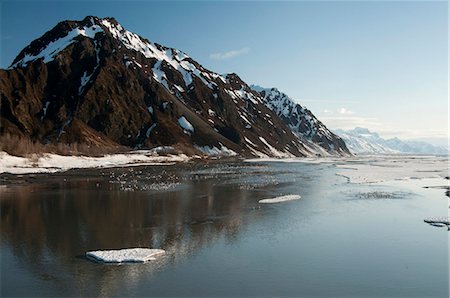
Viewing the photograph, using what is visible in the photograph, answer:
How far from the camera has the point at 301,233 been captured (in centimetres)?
2341

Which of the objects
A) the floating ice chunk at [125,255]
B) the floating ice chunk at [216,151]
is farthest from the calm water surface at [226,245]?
the floating ice chunk at [216,151]

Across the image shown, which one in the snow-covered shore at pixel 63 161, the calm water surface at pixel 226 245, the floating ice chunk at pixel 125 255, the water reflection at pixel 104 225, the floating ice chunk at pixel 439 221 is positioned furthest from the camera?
the snow-covered shore at pixel 63 161

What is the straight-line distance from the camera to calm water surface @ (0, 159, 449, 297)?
15.0 meters

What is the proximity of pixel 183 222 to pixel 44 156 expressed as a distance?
62.5m

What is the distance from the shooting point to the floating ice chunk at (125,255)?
18.0 metres

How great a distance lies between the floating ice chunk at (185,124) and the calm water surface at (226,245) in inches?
5774

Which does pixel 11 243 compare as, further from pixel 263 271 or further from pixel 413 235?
pixel 413 235

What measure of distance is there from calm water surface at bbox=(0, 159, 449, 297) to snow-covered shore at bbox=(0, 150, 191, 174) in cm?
3073

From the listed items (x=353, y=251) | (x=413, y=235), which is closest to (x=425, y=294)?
(x=353, y=251)

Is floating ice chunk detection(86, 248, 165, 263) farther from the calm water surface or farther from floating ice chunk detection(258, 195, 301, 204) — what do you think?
floating ice chunk detection(258, 195, 301, 204)

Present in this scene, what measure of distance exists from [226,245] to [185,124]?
551 feet

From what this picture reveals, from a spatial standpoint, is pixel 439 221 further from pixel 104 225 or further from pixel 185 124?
pixel 185 124

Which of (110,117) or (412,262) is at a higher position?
(110,117)

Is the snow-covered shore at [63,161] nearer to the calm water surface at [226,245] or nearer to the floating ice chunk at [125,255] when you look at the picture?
the calm water surface at [226,245]
